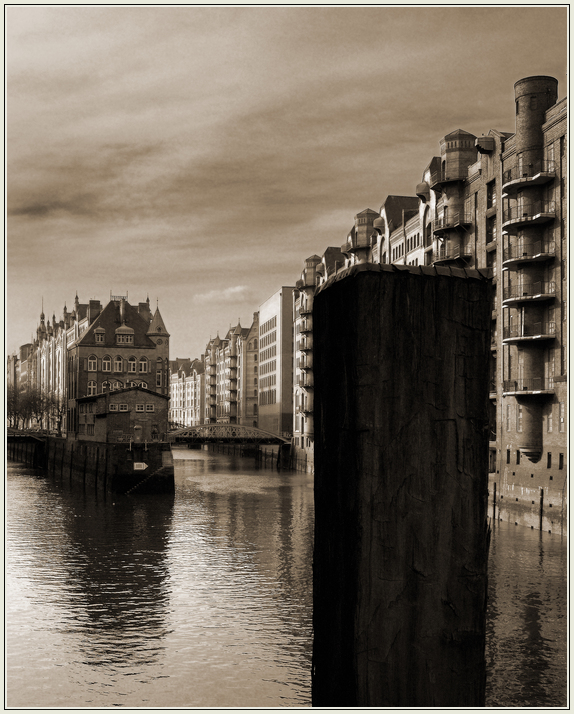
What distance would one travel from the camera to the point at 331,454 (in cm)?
398

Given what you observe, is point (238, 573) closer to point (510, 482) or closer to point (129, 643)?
point (129, 643)

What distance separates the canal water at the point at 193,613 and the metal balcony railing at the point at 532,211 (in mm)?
14660

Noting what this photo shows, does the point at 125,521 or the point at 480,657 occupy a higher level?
the point at 480,657

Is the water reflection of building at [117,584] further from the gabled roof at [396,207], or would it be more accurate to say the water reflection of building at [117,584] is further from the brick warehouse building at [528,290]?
the gabled roof at [396,207]

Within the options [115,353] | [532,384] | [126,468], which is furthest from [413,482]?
[115,353]

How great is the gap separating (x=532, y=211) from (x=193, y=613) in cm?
2533

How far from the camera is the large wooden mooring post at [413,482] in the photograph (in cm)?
373

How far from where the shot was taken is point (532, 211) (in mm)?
35531

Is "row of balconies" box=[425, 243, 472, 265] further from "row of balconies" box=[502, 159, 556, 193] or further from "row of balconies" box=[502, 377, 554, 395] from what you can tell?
"row of balconies" box=[502, 377, 554, 395]

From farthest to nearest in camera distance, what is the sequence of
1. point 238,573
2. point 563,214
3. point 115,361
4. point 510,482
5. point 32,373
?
point 32,373 < point 115,361 < point 510,482 < point 563,214 < point 238,573

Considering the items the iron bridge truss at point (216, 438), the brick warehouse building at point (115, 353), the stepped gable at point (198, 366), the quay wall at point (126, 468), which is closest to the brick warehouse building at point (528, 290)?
the quay wall at point (126, 468)

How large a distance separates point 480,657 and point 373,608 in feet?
2.18

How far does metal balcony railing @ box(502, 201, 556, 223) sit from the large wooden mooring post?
33010mm

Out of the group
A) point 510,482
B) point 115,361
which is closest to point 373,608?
point 510,482
